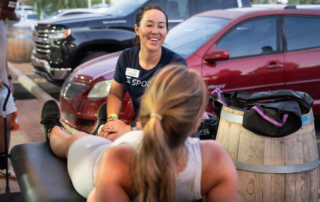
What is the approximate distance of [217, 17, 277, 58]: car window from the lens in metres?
5.14

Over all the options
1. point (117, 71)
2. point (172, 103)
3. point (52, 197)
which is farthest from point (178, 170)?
point (117, 71)

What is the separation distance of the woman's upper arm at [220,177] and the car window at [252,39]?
3.36 metres

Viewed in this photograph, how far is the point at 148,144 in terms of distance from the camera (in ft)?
5.42

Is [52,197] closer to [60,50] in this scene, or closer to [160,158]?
[160,158]

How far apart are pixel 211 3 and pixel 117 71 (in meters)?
5.07

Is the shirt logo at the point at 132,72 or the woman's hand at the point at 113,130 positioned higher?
the shirt logo at the point at 132,72

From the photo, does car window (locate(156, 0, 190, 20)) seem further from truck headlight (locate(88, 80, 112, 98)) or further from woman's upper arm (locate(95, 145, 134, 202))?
woman's upper arm (locate(95, 145, 134, 202))

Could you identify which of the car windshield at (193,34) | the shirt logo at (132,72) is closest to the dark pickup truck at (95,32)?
the car windshield at (193,34)

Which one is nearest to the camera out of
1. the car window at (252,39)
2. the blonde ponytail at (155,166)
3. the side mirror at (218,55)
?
the blonde ponytail at (155,166)

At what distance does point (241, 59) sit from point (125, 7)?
3.79 meters

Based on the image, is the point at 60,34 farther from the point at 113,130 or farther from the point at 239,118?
the point at 239,118

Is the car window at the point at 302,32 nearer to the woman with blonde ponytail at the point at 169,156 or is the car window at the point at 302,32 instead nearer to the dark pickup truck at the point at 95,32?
the dark pickup truck at the point at 95,32

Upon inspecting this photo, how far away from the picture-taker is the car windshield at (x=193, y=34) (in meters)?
5.20

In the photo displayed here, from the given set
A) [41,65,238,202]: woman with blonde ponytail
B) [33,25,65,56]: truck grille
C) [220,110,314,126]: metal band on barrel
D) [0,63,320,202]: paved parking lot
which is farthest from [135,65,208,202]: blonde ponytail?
[33,25,65,56]: truck grille
